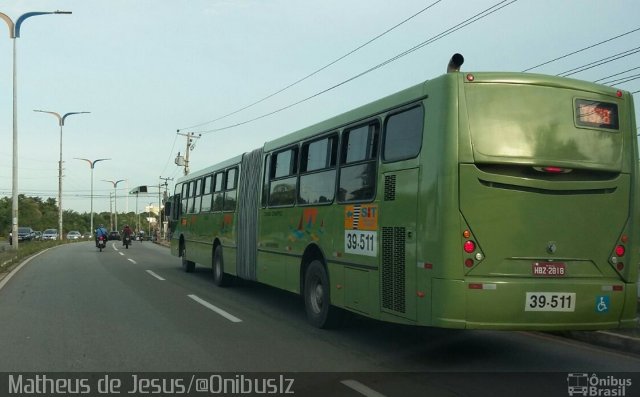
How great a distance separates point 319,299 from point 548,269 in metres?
3.91

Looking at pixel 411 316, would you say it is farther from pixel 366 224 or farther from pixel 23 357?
pixel 23 357

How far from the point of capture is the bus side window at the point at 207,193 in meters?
16.5

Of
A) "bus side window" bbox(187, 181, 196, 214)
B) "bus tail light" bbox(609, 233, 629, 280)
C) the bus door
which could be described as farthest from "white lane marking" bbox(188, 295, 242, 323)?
"bus side window" bbox(187, 181, 196, 214)

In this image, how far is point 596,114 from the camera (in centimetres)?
679

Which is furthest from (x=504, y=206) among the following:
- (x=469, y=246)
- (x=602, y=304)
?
(x=602, y=304)

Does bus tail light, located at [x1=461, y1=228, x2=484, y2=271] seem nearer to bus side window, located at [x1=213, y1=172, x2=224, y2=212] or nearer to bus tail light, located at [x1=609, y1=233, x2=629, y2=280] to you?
bus tail light, located at [x1=609, y1=233, x2=629, y2=280]

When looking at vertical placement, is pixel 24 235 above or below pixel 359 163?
below

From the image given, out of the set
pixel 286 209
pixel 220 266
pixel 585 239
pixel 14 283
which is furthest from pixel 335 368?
pixel 14 283

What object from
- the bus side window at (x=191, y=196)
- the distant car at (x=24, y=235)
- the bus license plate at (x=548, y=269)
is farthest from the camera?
the distant car at (x=24, y=235)

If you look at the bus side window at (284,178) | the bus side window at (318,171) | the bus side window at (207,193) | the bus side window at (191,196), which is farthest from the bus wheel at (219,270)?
the bus side window at (318,171)

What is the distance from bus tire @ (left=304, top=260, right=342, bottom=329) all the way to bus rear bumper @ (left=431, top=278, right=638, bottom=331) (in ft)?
9.45

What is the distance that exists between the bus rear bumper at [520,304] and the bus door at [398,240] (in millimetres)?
495

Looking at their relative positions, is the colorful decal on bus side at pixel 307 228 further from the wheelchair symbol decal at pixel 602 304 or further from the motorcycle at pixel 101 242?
the motorcycle at pixel 101 242

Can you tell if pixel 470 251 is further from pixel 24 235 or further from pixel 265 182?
pixel 24 235
